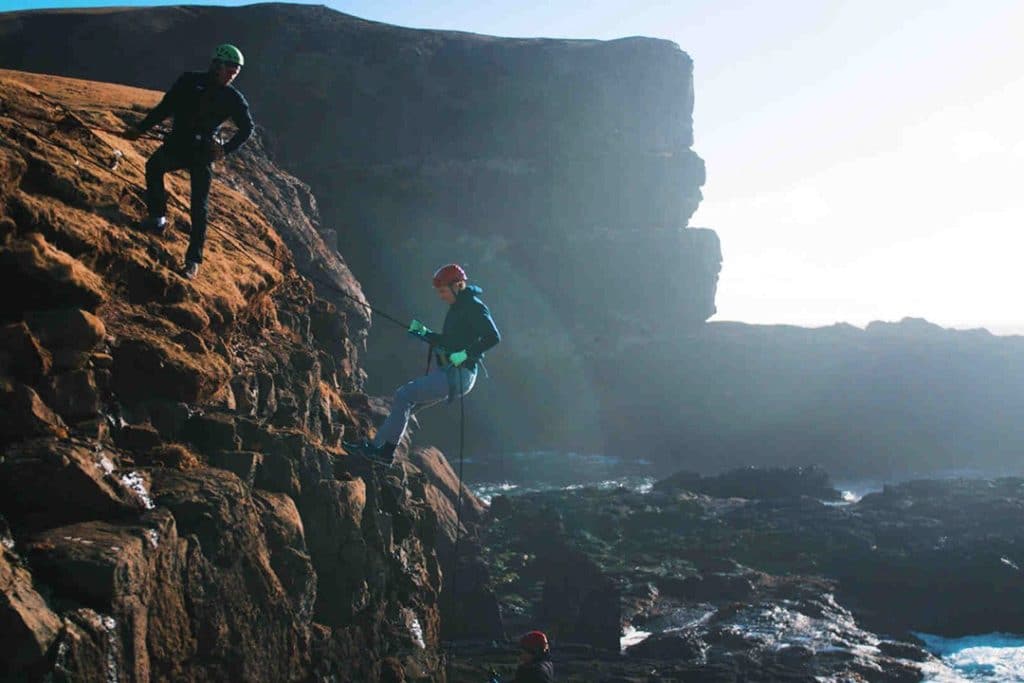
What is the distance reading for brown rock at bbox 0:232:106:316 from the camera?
873 cm

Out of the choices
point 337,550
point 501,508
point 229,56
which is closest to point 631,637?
point 501,508

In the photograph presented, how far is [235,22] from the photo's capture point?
92.4 m

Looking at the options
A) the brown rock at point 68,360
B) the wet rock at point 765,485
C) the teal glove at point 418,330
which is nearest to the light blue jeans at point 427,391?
the teal glove at point 418,330

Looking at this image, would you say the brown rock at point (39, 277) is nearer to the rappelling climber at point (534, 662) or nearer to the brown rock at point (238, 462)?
the brown rock at point (238, 462)

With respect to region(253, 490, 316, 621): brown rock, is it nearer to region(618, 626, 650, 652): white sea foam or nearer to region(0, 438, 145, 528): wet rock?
region(0, 438, 145, 528): wet rock

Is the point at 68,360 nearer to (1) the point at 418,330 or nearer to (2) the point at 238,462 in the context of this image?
(2) the point at 238,462

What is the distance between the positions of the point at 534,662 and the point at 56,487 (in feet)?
14.3

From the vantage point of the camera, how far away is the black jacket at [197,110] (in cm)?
1160

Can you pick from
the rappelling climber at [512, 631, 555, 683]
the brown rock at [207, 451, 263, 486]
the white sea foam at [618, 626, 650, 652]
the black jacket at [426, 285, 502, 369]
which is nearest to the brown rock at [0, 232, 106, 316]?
the brown rock at [207, 451, 263, 486]

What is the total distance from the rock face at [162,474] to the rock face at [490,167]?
2721 inches

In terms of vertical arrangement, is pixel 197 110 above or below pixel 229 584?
above

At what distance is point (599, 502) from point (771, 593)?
14663 millimetres

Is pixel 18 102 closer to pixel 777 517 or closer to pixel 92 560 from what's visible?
pixel 92 560

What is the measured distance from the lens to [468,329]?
11594mm
